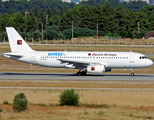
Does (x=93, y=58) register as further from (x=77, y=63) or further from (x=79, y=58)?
(x=77, y=63)

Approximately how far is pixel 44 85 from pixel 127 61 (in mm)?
14378

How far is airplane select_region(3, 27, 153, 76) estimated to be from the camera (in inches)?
1647

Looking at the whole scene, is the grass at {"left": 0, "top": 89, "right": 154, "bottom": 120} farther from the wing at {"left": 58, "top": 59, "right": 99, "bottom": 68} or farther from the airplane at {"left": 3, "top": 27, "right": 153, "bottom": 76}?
the airplane at {"left": 3, "top": 27, "right": 153, "bottom": 76}

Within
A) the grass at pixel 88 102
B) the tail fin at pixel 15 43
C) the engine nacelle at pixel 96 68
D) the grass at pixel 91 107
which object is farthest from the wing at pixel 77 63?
the grass at pixel 91 107

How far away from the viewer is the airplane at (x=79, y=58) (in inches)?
1647

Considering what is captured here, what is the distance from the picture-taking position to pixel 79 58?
140 feet

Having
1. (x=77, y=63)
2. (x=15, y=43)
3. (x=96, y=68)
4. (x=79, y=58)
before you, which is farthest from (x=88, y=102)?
(x=15, y=43)

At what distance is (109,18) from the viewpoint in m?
136

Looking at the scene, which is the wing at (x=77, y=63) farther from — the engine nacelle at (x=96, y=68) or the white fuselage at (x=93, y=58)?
the engine nacelle at (x=96, y=68)

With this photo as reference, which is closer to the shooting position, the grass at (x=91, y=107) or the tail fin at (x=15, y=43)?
the grass at (x=91, y=107)

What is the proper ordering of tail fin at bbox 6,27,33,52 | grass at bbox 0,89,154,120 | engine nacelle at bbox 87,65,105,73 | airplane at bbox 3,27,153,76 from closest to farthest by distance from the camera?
grass at bbox 0,89,154,120 → engine nacelle at bbox 87,65,105,73 → airplane at bbox 3,27,153,76 → tail fin at bbox 6,27,33,52

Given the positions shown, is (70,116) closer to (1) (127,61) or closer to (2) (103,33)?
(1) (127,61)

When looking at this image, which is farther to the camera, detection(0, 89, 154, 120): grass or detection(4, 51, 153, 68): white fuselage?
detection(4, 51, 153, 68): white fuselage

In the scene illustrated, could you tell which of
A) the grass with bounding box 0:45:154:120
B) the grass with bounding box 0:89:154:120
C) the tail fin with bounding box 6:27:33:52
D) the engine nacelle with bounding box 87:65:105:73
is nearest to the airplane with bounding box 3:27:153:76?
the tail fin with bounding box 6:27:33:52
